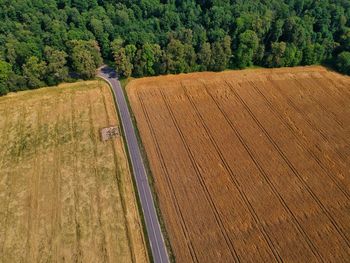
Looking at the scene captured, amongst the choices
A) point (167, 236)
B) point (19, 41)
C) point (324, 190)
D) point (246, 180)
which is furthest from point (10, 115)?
point (324, 190)

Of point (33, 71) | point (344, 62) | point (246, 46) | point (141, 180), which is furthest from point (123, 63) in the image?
point (344, 62)

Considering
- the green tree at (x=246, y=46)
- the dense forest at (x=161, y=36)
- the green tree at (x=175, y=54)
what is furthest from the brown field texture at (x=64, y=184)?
the green tree at (x=246, y=46)

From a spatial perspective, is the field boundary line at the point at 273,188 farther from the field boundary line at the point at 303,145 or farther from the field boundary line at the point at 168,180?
the field boundary line at the point at 168,180

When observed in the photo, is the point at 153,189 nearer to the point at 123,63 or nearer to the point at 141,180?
the point at 141,180

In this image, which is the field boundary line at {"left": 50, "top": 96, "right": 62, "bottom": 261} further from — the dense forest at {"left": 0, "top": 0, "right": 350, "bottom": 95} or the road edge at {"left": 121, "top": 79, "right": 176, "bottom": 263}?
the dense forest at {"left": 0, "top": 0, "right": 350, "bottom": 95}

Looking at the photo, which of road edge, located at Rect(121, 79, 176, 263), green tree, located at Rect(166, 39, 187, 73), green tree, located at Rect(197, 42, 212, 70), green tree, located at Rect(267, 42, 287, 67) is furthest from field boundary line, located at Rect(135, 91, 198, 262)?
green tree, located at Rect(267, 42, 287, 67)

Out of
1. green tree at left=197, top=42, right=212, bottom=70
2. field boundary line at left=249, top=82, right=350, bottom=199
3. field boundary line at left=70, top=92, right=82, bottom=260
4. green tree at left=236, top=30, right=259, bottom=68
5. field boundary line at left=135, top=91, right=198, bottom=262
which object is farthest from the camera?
green tree at left=236, top=30, right=259, bottom=68
